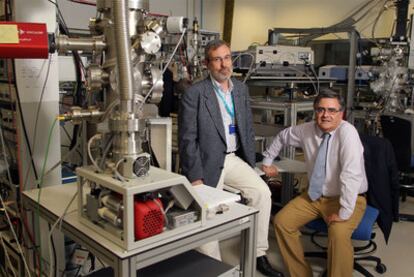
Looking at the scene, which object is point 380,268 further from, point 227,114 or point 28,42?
point 28,42

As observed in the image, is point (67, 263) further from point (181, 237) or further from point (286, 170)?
point (286, 170)

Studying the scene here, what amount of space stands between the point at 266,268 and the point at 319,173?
677 mm

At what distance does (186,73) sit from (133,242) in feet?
8.31

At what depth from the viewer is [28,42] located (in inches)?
51.1

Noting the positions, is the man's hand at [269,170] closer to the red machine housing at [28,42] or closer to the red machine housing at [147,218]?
the red machine housing at [147,218]

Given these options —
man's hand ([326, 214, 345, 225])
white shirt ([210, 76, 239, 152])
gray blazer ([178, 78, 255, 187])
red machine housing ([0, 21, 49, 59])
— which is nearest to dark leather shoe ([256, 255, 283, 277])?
man's hand ([326, 214, 345, 225])

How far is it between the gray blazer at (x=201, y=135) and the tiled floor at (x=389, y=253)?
1.77 feet

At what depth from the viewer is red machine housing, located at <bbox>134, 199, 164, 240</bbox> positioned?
114cm

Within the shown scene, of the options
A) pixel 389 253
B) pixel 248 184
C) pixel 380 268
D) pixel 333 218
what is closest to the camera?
pixel 333 218

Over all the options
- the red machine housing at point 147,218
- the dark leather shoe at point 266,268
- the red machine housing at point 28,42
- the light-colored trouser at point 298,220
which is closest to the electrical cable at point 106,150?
the red machine housing at point 147,218

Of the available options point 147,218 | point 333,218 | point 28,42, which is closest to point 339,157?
point 333,218

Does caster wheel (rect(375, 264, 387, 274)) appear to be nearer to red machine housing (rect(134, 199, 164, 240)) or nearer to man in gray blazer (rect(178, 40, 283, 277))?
man in gray blazer (rect(178, 40, 283, 277))

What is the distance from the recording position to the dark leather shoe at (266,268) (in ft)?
7.92

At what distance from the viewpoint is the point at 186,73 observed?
11.6 feet
